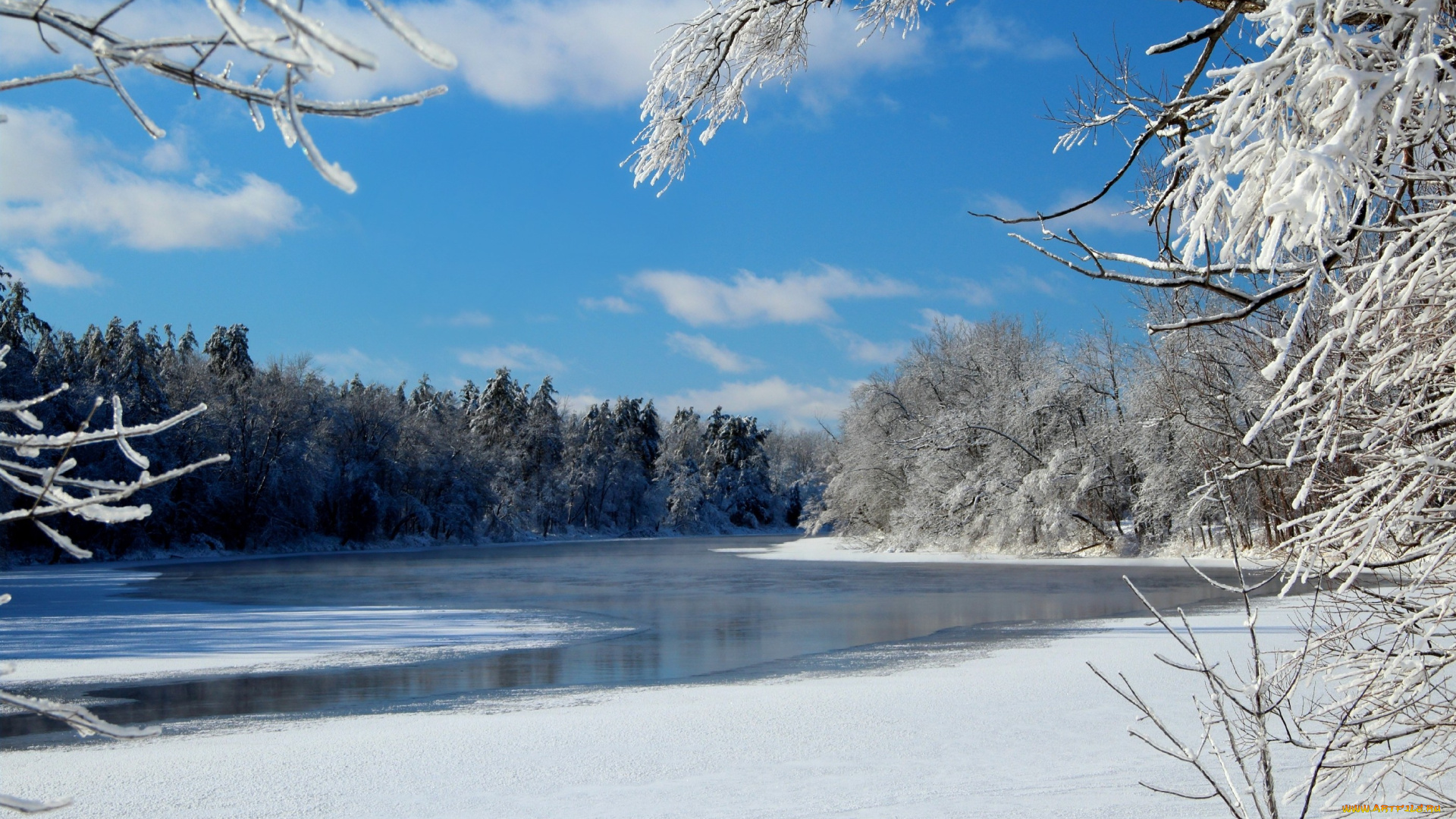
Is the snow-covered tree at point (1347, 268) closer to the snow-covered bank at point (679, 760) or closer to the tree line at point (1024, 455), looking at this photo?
the snow-covered bank at point (679, 760)

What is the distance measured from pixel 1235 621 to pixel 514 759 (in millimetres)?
9502

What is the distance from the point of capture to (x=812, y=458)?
100750mm

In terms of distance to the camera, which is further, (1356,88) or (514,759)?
(514,759)

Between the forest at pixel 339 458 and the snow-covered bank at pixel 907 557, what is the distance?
4.63 metres

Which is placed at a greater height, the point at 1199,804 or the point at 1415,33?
the point at 1415,33

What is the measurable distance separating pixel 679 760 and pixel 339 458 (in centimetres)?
4476

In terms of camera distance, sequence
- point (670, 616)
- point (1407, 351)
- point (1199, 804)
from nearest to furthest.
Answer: point (1407, 351)
point (1199, 804)
point (670, 616)

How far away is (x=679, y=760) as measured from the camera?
5.80m

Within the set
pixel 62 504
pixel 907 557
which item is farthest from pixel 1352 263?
pixel 907 557

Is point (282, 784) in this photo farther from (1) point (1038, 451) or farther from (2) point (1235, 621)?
(1) point (1038, 451)

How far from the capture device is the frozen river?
928cm

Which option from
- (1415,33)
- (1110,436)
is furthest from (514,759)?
(1110,436)

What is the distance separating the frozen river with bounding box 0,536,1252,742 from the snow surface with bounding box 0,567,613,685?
53 millimetres

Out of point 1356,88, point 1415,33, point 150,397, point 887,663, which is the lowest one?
point 887,663
